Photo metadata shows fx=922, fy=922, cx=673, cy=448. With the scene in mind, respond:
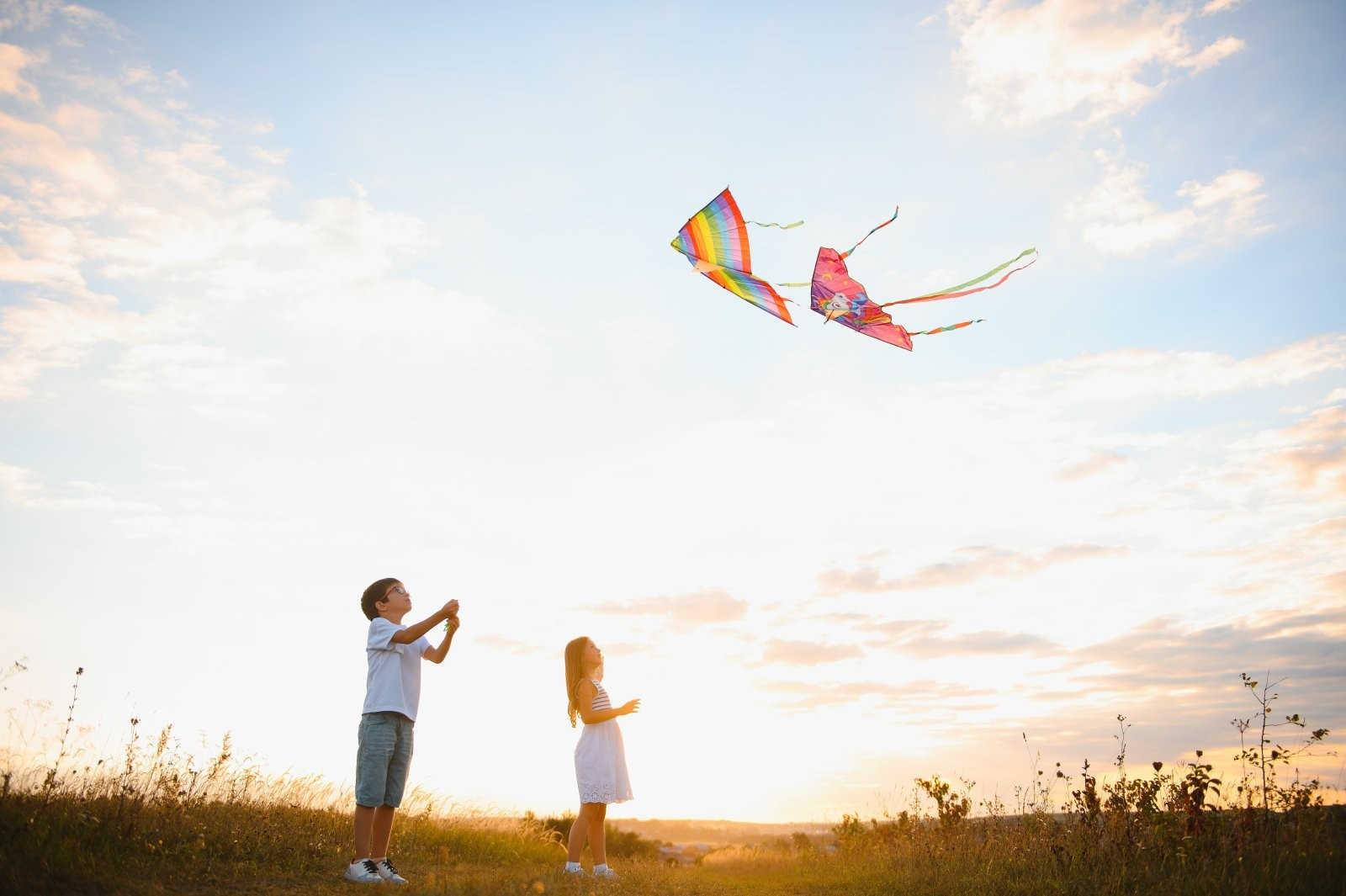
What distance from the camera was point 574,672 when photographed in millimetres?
7977

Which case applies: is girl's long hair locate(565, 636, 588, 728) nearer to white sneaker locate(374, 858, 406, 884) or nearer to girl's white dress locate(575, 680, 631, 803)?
girl's white dress locate(575, 680, 631, 803)

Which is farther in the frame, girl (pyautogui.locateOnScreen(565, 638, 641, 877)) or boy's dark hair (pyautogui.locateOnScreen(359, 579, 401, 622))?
girl (pyautogui.locateOnScreen(565, 638, 641, 877))

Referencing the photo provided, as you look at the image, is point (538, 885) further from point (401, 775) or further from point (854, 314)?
point (854, 314)

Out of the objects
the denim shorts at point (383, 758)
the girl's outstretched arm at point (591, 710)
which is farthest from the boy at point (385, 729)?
the girl's outstretched arm at point (591, 710)

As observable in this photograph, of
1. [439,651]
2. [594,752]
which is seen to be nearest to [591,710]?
[594,752]

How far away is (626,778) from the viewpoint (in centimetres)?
770

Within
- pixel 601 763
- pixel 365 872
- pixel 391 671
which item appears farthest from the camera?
pixel 601 763

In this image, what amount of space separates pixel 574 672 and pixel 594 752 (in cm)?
69

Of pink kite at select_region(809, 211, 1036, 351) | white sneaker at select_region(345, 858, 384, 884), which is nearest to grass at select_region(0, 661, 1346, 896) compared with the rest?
white sneaker at select_region(345, 858, 384, 884)

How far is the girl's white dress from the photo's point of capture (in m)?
7.59

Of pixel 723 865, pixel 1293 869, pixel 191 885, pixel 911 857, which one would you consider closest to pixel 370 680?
pixel 191 885

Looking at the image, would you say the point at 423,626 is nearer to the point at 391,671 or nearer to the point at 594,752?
the point at 391,671

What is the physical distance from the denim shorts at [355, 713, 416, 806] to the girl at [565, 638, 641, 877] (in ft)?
5.84

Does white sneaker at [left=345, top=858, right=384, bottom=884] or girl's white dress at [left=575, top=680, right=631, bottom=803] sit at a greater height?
girl's white dress at [left=575, top=680, right=631, bottom=803]
